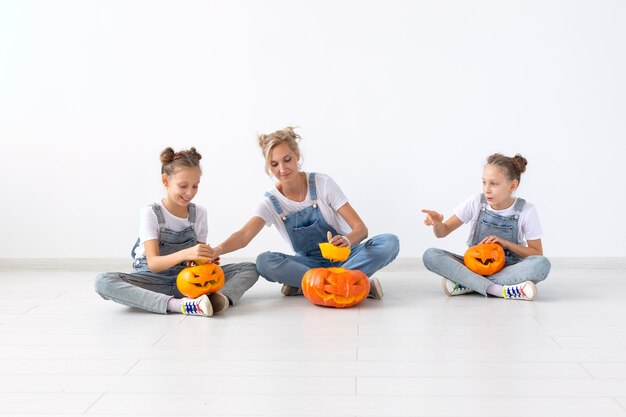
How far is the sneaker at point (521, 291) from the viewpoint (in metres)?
2.95

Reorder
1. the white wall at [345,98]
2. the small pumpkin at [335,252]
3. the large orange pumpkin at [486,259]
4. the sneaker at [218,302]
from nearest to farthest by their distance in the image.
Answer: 1. the sneaker at [218,302]
2. the small pumpkin at [335,252]
3. the large orange pumpkin at [486,259]
4. the white wall at [345,98]

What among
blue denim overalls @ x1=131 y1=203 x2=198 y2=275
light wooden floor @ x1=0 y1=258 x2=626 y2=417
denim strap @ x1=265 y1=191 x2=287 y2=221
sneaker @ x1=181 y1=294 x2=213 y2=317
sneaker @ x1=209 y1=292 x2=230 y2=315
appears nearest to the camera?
light wooden floor @ x1=0 y1=258 x2=626 y2=417

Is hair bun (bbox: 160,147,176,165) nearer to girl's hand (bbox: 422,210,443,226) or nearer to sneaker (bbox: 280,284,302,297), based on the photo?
sneaker (bbox: 280,284,302,297)

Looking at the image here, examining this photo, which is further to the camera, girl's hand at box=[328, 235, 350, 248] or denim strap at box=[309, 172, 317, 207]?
denim strap at box=[309, 172, 317, 207]

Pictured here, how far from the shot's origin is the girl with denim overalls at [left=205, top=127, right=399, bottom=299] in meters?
3.10

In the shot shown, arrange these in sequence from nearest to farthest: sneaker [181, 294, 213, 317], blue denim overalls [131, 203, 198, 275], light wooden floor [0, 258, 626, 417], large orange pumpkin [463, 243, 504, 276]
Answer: light wooden floor [0, 258, 626, 417] → sneaker [181, 294, 213, 317] → blue denim overalls [131, 203, 198, 275] → large orange pumpkin [463, 243, 504, 276]

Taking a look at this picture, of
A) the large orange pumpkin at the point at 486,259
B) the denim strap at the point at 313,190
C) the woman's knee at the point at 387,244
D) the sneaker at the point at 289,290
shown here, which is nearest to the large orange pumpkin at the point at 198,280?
the sneaker at the point at 289,290

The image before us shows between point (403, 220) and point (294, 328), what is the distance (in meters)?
1.59

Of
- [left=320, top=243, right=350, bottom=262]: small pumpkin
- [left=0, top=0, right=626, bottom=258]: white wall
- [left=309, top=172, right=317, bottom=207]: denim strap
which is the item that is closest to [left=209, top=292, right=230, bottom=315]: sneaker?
[left=320, top=243, right=350, bottom=262]: small pumpkin

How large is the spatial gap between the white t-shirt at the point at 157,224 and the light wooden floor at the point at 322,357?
0.91ft

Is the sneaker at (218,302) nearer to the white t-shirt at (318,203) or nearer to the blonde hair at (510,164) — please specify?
the white t-shirt at (318,203)

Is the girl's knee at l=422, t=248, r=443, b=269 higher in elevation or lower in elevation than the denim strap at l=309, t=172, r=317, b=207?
lower

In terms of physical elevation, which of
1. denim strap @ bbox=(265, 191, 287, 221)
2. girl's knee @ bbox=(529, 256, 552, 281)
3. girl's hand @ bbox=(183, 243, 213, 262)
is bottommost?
girl's knee @ bbox=(529, 256, 552, 281)

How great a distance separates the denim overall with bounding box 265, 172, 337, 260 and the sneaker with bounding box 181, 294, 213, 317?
2.10 feet
